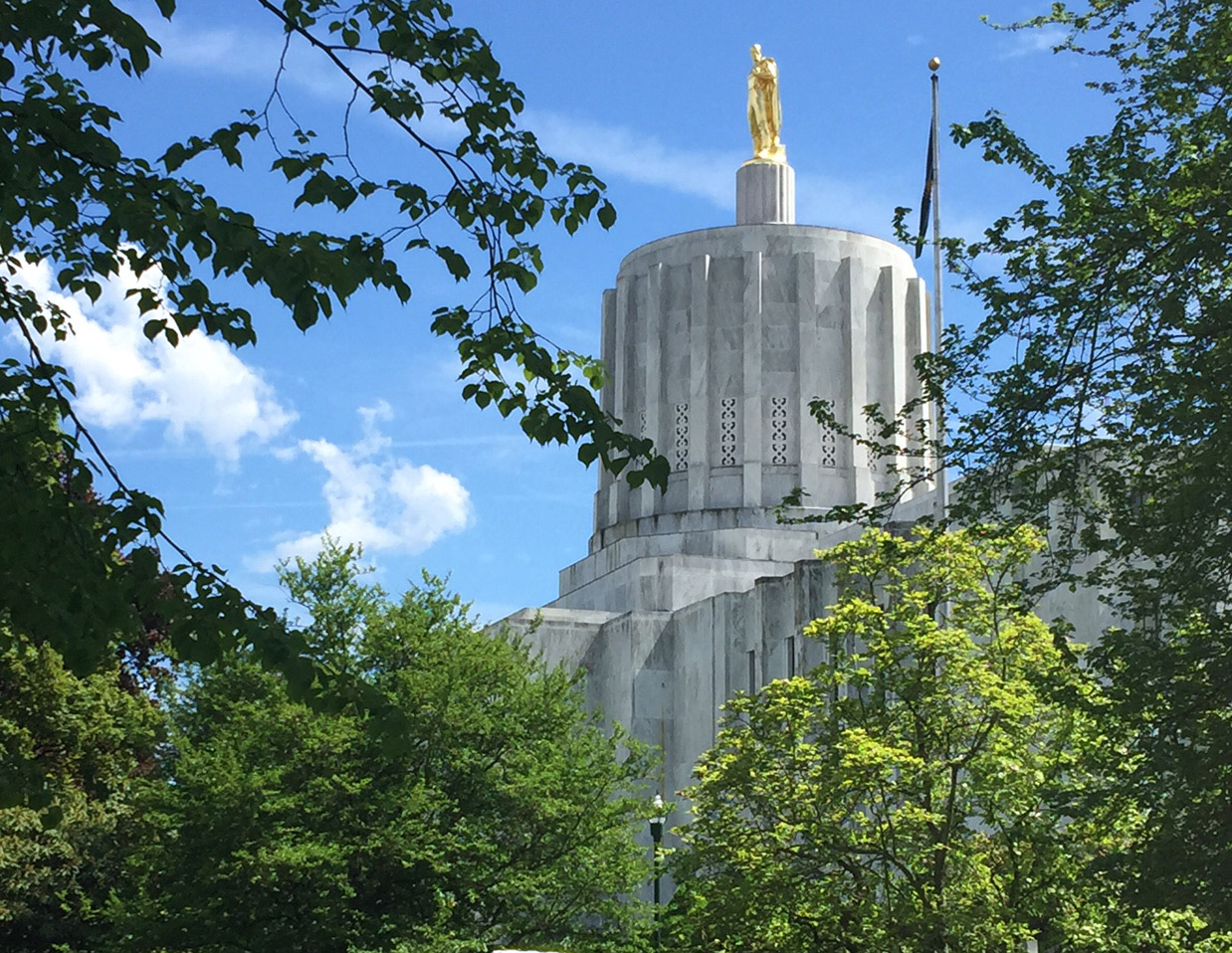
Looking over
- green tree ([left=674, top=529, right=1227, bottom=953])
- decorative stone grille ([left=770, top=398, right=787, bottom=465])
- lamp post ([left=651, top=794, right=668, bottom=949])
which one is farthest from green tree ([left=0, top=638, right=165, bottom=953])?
decorative stone grille ([left=770, top=398, right=787, bottom=465])

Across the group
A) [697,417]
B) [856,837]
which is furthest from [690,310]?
[856,837]

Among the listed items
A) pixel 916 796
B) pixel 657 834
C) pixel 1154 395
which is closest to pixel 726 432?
pixel 657 834

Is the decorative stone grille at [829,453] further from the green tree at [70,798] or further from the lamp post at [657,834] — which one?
the green tree at [70,798]

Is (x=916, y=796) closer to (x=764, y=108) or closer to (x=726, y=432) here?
(x=726, y=432)

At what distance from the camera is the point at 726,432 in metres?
54.5

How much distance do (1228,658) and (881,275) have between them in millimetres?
41720

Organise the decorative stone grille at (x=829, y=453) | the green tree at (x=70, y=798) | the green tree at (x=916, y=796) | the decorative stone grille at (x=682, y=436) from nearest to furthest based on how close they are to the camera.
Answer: the green tree at (x=916, y=796)
the green tree at (x=70, y=798)
the decorative stone grille at (x=829, y=453)
the decorative stone grille at (x=682, y=436)

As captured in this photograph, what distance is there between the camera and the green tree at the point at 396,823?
29875 mm

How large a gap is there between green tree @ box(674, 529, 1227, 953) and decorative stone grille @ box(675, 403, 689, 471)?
2675 cm

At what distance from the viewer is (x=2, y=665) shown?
1298 inches

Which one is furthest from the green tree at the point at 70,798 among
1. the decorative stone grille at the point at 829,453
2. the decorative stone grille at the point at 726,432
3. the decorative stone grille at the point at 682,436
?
the decorative stone grille at the point at 829,453

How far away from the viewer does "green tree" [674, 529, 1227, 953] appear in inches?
939

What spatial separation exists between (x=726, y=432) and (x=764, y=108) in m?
10.7

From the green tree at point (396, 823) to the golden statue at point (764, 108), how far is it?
2768 centimetres
